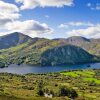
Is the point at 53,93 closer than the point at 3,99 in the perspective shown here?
No

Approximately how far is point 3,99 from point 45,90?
76120 millimetres

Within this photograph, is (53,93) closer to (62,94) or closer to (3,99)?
(62,94)

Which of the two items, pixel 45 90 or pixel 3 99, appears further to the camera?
pixel 45 90

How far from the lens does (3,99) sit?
73.6 m

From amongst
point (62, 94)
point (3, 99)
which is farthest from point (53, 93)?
point (3, 99)

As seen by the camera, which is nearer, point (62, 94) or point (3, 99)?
point (3, 99)

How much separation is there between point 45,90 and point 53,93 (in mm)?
6548

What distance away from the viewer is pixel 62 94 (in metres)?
154

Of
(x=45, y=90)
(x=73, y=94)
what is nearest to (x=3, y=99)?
(x=45, y=90)

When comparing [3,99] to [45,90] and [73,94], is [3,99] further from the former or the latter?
[73,94]

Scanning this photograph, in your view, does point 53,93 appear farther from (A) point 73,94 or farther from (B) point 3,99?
(B) point 3,99

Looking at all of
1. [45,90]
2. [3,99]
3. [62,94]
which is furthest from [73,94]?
[3,99]

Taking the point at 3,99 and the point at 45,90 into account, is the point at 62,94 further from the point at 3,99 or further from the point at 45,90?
the point at 3,99

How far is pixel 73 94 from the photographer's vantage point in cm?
15550
